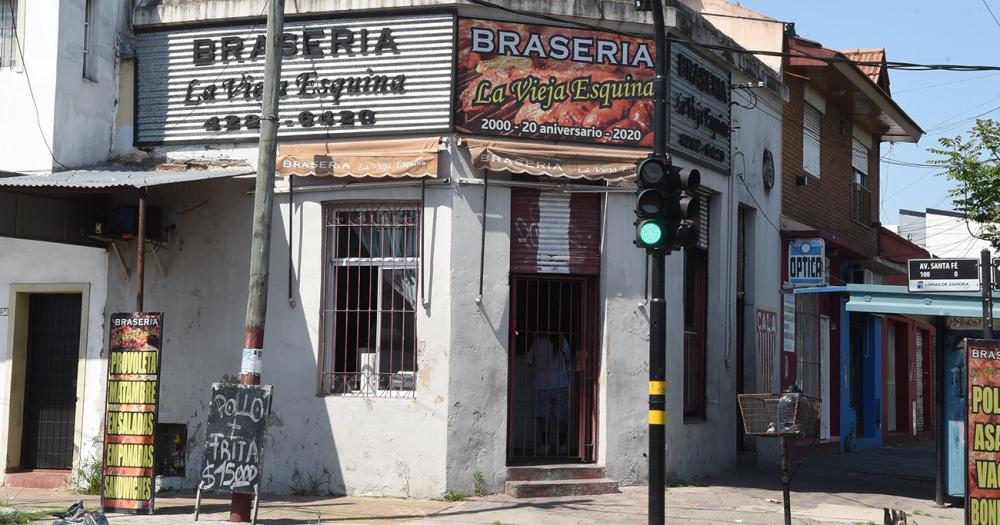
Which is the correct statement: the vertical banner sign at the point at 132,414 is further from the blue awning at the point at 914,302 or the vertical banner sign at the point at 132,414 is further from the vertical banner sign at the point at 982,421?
the vertical banner sign at the point at 982,421

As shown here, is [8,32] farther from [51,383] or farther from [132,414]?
[132,414]

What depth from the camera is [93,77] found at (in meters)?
14.7

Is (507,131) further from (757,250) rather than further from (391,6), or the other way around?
(757,250)

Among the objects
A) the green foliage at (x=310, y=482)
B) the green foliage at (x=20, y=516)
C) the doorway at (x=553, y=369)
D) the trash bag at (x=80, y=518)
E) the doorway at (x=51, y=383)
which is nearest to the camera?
the trash bag at (x=80, y=518)

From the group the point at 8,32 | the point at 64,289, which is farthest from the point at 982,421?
the point at 8,32

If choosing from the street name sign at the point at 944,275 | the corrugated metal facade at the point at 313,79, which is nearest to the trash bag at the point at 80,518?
the corrugated metal facade at the point at 313,79

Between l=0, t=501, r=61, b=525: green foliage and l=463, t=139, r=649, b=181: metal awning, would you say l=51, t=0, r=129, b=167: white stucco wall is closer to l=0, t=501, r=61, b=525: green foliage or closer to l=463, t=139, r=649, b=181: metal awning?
l=0, t=501, r=61, b=525: green foliage

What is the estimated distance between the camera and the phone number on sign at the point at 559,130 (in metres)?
13.8

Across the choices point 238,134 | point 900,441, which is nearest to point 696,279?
point 238,134

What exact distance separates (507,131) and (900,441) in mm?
15966

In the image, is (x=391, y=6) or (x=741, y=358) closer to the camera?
(x=391, y=6)

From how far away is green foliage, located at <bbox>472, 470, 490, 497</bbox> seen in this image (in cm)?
1330

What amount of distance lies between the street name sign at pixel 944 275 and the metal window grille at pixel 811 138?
9819 millimetres

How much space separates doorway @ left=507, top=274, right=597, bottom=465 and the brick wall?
6.70m
